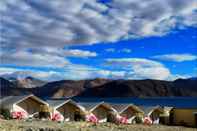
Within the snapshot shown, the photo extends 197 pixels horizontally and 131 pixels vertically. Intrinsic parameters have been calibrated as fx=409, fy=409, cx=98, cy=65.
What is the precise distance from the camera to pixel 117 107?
5044cm

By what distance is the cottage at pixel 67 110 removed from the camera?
4571cm

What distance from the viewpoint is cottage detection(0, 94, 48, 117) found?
44.0m

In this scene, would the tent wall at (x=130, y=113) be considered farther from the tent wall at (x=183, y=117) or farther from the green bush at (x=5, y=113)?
the green bush at (x=5, y=113)

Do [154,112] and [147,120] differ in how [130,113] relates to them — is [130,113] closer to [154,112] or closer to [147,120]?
[147,120]

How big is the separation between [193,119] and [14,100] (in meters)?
20.2

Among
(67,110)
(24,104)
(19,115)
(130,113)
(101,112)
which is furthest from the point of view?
(130,113)

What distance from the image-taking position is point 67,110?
47531mm

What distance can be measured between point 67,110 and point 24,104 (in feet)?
17.3

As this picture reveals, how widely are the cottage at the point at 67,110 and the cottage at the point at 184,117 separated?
1119 centimetres

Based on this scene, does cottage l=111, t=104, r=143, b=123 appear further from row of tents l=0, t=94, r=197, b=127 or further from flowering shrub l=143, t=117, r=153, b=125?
flowering shrub l=143, t=117, r=153, b=125

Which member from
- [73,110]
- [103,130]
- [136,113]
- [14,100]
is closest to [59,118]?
[73,110]

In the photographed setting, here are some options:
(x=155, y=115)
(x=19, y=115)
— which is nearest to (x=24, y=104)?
(x=19, y=115)

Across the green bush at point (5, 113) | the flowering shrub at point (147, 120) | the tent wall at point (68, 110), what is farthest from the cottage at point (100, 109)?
the green bush at point (5, 113)

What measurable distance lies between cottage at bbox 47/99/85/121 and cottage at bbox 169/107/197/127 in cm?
1119
